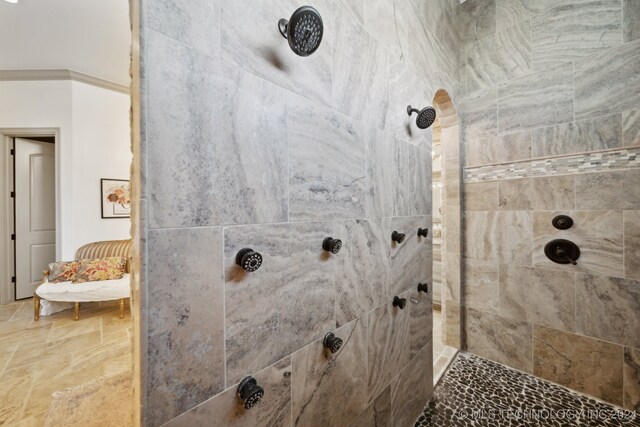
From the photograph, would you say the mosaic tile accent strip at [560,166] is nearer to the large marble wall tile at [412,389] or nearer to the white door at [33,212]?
the large marble wall tile at [412,389]

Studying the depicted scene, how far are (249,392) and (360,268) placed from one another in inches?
26.3

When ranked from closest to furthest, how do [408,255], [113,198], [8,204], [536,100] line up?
[408,255] < [536,100] < [8,204] < [113,198]

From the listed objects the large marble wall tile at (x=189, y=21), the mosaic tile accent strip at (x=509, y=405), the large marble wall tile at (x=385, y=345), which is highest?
the large marble wall tile at (x=189, y=21)

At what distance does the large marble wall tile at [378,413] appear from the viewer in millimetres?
1277

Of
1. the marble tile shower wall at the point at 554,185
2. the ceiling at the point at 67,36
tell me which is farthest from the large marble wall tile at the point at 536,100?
the ceiling at the point at 67,36

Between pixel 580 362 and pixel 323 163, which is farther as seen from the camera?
pixel 580 362

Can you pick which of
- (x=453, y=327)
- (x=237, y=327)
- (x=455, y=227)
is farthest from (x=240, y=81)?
(x=453, y=327)

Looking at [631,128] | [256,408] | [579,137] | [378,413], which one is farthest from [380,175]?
[631,128]

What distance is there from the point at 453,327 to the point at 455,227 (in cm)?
90

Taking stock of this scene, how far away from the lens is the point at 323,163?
1.06m

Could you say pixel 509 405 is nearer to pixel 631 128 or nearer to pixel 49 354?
pixel 631 128

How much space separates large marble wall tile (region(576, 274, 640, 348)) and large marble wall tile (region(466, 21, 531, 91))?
1.61 meters

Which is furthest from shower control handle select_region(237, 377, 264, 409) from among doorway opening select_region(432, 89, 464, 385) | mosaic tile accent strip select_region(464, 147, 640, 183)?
mosaic tile accent strip select_region(464, 147, 640, 183)

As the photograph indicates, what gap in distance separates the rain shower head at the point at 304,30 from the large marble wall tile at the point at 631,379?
2.57m
